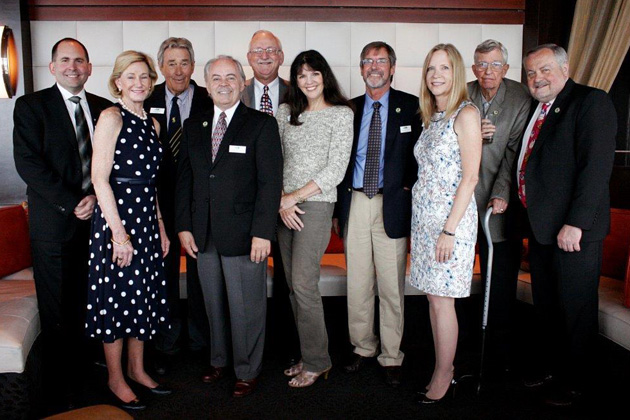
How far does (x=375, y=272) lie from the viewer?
3539 millimetres

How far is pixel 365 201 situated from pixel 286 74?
2016 millimetres

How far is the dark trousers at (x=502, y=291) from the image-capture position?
346 cm

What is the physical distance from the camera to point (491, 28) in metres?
4.95

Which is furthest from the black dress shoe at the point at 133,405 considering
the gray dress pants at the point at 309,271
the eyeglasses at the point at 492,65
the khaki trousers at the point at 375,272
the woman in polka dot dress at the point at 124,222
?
the eyeglasses at the point at 492,65

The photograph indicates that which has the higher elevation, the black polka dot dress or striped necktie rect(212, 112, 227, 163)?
striped necktie rect(212, 112, 227, 163)

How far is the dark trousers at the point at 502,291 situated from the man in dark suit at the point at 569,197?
0.32 metres

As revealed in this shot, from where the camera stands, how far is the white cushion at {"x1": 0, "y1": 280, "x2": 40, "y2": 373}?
2.64 metres

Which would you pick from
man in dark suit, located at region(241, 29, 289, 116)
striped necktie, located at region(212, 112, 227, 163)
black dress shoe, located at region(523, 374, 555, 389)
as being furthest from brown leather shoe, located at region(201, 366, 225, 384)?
black dress shoe, located at region(523, 374, 555, 389)

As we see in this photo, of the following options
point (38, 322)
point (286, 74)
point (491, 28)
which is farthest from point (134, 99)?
point (491, 28)

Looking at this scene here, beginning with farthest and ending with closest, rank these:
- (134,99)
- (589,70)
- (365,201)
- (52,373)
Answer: (589,70)
(365,201)
(52,373)
(134,99)

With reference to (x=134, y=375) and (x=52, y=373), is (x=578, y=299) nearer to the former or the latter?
(x=134, y=375)

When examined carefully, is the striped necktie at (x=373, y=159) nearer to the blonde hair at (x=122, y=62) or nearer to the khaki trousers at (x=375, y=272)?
the khaki trousers at (x=375, y=272)

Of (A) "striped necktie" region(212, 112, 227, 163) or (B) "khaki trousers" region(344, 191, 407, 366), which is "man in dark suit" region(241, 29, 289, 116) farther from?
(B) "khaki trousers" region(344, 191, 407, 366)

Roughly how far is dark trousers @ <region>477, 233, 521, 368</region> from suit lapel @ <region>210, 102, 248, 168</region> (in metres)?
1.66
